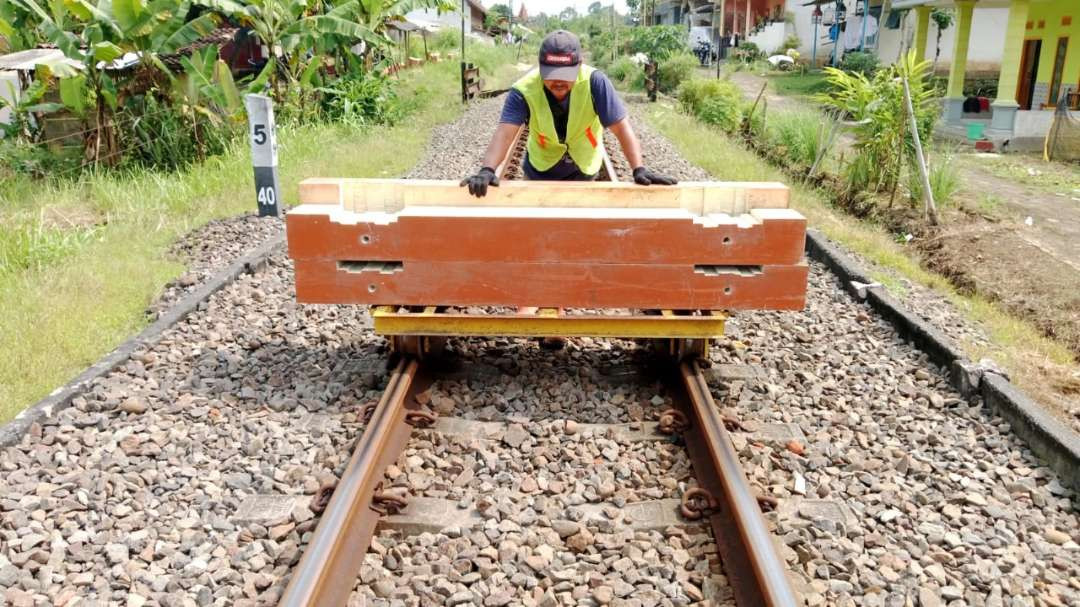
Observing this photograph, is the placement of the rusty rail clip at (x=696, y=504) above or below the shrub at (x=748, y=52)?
Result: below

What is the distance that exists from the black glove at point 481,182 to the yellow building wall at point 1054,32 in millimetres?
16933

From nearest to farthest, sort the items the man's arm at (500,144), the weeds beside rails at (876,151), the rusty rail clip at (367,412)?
the rusty rail clip at (367,412) < the man's arm at (500,144) < the weeds beside rails at (876,151)

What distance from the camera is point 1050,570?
3.10 meters

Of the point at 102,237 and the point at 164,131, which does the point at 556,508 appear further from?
the point at 164,131

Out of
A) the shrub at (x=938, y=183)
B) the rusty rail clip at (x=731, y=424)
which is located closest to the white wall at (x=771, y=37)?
the shrub at (x=938, y=183)

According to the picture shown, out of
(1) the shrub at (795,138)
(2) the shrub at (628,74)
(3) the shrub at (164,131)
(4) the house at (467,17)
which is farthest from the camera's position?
(4) the house at (467,17)

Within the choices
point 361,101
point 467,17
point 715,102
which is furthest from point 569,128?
point 467,17

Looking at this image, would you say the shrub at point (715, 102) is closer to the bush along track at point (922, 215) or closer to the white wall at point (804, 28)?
the bush along track at point (922, 215)

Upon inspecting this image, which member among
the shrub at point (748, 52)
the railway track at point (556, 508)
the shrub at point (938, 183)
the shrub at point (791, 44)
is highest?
the shrub at point (791, 44)

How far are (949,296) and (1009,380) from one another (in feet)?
7.42

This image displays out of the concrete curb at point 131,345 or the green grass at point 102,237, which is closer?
the concrete curb at point 131,345

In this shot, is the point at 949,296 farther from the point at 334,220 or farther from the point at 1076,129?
the point at 1076,129

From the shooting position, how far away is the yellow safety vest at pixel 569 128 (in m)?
4.75

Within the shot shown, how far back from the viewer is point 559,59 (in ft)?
14.6
